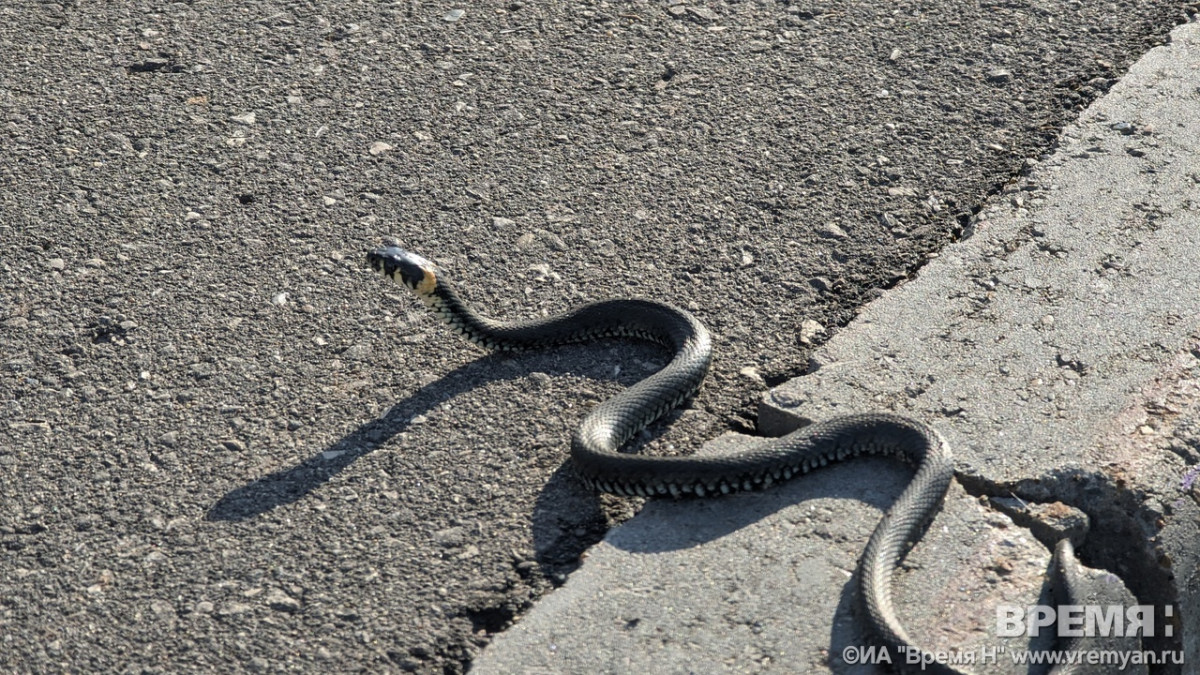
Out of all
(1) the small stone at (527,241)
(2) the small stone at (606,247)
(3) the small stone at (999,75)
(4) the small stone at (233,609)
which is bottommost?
(4) the small stone at (233,609)

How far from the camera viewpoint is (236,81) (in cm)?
543

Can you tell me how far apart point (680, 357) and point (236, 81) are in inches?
98.3

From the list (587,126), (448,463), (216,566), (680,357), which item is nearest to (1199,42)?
(587,126)

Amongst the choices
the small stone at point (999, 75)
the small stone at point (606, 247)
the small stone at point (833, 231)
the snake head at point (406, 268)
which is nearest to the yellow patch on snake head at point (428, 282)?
the snake head at point (406, 268)

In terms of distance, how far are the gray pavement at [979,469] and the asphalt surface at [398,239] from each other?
0.53 ft

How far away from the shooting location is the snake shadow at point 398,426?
141 inches

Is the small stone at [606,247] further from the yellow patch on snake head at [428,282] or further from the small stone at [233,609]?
the small stone at [233,609]

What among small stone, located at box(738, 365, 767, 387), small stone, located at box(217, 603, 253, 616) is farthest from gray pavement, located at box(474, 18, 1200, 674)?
small stone, located at box(217, 603, 253, 616)

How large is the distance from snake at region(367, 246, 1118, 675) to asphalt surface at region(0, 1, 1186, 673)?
3.1 inches

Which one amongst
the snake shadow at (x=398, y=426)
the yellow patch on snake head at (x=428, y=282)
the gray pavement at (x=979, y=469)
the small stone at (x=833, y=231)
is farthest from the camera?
the small stone at (x=833, y=231)

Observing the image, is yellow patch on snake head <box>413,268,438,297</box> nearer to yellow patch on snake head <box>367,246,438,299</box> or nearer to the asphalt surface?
yellow patch on snake head <box>367,246,438,299</box>

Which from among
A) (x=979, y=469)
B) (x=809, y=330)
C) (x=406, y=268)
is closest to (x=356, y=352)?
(x=406, y=268)

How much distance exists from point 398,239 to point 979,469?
2.10 m

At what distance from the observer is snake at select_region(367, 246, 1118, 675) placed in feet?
10.8
